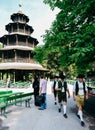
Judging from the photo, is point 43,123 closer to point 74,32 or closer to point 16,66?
point 74,32

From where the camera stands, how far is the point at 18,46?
43906mm

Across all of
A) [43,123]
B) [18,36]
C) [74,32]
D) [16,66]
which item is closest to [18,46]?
[18,36]

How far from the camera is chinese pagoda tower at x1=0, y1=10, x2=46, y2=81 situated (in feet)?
140

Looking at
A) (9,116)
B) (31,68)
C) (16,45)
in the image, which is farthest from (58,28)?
(16,45)

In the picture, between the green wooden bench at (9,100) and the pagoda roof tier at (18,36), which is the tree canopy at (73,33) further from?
the pagoda roof tier at (18,36)

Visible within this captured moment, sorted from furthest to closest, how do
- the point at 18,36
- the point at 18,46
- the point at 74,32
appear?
1. the point at 18,36
2. the point at 18,46
3. the point at 74,32

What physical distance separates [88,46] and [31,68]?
2998cm

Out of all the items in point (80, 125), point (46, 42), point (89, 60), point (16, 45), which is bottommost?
point (80, 125)

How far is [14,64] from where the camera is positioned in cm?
4175

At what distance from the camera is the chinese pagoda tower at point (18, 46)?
140 feet

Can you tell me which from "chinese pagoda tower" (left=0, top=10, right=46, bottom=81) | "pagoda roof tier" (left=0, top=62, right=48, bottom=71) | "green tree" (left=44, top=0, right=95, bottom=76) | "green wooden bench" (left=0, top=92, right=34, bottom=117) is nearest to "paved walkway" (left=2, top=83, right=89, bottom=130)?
"green wooden bench" (left=0, top=92, right=34, bottom=117)

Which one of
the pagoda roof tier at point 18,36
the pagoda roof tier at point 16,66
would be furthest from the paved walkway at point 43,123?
the pagoda roof tier at point 18,36

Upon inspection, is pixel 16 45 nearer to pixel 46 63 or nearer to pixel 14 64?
pixel 14 64

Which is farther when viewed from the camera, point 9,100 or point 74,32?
point 74,32
